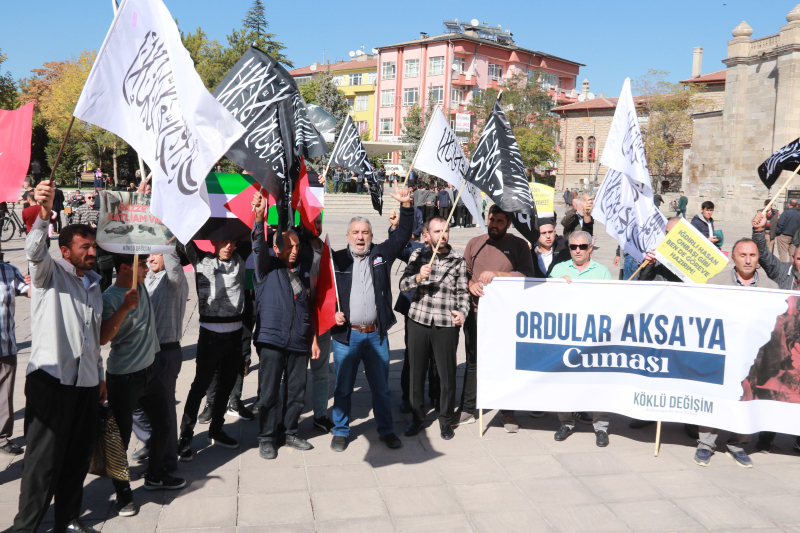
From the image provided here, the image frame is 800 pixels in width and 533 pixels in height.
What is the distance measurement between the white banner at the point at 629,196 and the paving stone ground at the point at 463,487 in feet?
6.37

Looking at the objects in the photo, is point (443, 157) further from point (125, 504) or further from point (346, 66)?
point (346, 66)

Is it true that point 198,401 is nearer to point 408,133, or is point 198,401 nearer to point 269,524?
point 269,524

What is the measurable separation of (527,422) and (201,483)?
125 inches

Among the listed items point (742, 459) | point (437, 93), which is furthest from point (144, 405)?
point (437, 93)

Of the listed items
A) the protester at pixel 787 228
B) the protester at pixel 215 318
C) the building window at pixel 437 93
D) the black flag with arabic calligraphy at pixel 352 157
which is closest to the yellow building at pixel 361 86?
the building window at pixel 437 93

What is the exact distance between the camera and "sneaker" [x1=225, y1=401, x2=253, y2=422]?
662 cm

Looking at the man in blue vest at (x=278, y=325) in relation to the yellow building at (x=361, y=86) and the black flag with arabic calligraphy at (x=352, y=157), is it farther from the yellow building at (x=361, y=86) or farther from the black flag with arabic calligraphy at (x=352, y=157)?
the yellow building at (x=361, y=86)

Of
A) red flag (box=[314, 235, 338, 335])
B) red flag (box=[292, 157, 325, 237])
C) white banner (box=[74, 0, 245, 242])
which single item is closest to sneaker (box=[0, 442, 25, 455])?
red flag (box=[314, 235, 338, 335])

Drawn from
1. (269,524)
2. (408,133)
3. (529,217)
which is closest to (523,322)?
(529,217)

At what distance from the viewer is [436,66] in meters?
79.5

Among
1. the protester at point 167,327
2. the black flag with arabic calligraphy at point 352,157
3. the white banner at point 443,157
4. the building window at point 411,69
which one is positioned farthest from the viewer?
the building window at point 411,69

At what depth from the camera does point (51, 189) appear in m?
3.80

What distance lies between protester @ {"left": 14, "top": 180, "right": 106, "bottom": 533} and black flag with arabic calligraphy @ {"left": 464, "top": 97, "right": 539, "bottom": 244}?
10.5ft

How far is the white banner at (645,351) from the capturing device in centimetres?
583
